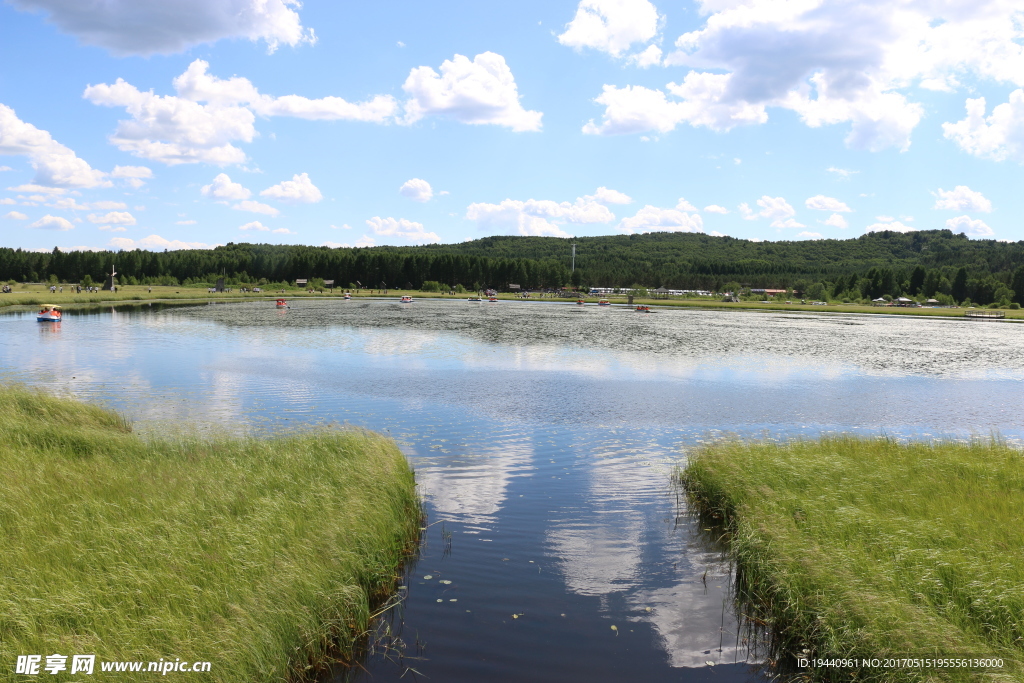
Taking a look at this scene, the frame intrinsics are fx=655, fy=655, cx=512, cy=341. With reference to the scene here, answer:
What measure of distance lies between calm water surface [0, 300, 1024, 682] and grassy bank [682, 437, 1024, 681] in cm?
107

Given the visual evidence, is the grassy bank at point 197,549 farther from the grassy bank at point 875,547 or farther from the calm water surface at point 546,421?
the grassy bank at point 875,547

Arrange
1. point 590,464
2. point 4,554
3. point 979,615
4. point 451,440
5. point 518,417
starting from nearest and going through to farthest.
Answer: point 979,615 → point 4,554 → point 590,464 → point 451,440 → point 518,417

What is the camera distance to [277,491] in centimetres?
1451

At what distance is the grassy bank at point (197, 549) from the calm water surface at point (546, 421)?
4.40ft

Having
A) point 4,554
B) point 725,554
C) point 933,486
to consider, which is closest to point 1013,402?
point 933,486

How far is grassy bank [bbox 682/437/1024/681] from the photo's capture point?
31.0 ft

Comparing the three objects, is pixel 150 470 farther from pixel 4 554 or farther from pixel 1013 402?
pixel 1013 402

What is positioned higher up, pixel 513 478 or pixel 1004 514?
pixel 1004 514

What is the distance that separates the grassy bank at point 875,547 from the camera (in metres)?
9.45

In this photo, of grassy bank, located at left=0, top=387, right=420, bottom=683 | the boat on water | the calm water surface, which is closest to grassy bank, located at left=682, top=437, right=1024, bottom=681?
the calm water surface

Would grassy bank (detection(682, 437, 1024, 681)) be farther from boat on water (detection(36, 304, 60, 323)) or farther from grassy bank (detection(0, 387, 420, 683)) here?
boat on water (detection(36, 304, 60, 323))

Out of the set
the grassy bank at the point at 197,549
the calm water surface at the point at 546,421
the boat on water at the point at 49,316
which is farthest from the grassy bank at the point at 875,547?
the boat on water at the point at 49,316

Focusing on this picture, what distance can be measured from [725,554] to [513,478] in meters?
6.97

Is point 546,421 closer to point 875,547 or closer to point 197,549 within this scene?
point 875,547
